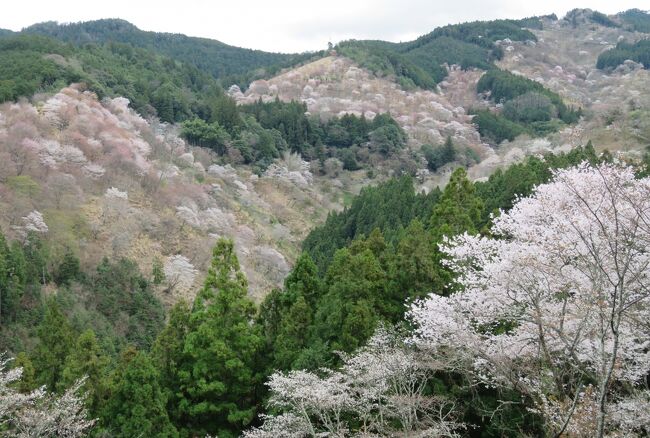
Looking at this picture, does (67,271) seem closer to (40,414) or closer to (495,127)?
(40,414)

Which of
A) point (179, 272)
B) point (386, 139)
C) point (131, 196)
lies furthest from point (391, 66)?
point (179, 272)

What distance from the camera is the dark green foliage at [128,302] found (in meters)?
25.2

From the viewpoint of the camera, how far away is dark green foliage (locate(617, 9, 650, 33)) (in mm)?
124000

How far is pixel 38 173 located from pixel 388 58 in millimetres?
69162

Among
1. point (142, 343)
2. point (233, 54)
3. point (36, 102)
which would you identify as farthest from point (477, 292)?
point (233, 54)

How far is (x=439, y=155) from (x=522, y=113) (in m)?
19.4

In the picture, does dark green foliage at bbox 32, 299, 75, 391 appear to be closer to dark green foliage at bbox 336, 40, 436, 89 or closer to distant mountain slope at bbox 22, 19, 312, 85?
dark green foliage at bbox 336, 40, 436, 89

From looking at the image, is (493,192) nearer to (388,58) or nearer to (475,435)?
(475,435)

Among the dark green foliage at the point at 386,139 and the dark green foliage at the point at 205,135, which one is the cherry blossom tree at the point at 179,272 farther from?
the dark green foliage at the point at 386,139

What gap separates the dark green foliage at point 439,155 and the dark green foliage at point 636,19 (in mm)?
88454

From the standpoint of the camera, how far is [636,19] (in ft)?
445

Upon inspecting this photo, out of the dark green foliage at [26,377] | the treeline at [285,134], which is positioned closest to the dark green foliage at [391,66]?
the treeline at [285,134]

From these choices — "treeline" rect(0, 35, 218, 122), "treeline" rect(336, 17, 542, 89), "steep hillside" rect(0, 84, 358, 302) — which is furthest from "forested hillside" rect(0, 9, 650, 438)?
"treeline" rect(336, 17, 542, 89)

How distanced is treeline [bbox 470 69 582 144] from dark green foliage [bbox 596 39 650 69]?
27.2 metres
